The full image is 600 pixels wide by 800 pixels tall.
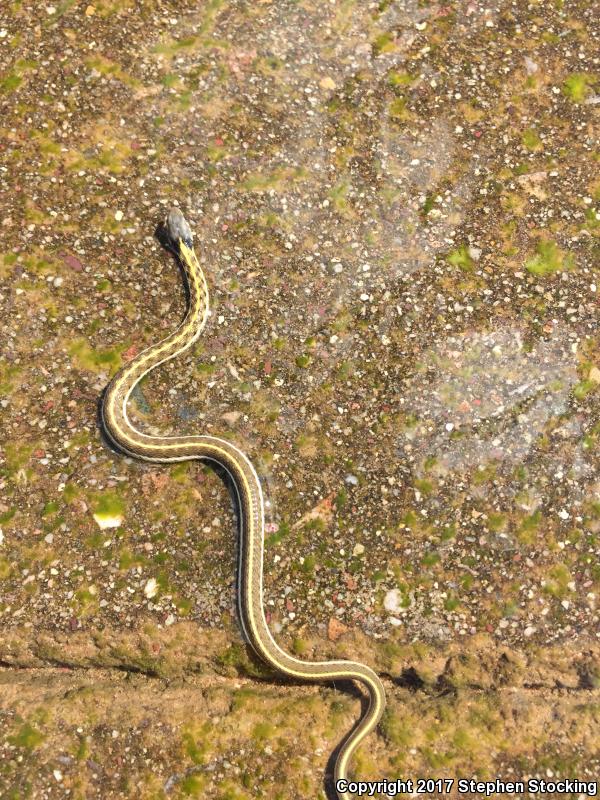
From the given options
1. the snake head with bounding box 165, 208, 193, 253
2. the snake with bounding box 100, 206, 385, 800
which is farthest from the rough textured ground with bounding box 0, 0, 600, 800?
the snake head with bounding box 165, 208, 193, 253

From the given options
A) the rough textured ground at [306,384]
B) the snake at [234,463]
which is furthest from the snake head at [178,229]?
the rough textured ground at [306,384]

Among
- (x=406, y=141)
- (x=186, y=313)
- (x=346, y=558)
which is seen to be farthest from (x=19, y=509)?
(x=406, y=141)

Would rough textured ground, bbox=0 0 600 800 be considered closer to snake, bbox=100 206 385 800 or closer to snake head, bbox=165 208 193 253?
snake, bbox=100 206 385 800

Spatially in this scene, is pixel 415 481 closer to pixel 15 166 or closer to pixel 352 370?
pixel 352 370

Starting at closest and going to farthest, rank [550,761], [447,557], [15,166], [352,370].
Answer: [550,761] < [447,557] < [352,370] < [15,166]

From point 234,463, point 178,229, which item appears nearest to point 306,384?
point 234,463

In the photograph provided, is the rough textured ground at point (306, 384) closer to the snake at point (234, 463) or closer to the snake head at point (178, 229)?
the snake at point (234, 463)

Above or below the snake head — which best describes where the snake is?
below

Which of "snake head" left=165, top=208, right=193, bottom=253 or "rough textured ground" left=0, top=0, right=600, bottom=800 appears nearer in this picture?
"rough textured ground" left=0, top=0, right=600, bottom=800
